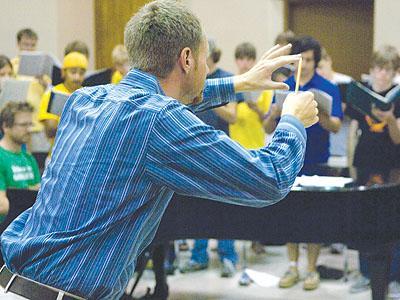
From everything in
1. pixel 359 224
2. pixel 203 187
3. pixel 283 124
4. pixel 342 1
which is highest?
pixel 342 1

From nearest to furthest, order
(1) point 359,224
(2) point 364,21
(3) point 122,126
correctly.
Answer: (3) point 122,126
(1) point 359,224
(2) point 364,21

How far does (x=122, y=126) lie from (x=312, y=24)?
327 inches

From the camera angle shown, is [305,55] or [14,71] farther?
[14,71]

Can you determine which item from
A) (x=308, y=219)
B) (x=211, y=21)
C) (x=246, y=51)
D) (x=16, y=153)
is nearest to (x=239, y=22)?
(x=211, y=21)

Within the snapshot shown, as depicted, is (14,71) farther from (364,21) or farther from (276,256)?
(364,21)

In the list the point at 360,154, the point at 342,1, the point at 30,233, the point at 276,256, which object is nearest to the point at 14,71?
the point at 276,256

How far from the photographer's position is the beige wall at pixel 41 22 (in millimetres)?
10555

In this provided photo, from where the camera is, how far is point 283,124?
1.98 meters

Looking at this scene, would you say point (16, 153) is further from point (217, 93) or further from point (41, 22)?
point (41, 22)

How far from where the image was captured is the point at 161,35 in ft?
6.39

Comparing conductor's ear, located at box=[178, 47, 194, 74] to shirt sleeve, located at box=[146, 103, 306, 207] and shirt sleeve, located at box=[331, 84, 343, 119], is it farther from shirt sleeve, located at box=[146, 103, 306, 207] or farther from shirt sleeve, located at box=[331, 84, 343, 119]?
shirt sleeve, located at box=[331, 84, 343, 119]

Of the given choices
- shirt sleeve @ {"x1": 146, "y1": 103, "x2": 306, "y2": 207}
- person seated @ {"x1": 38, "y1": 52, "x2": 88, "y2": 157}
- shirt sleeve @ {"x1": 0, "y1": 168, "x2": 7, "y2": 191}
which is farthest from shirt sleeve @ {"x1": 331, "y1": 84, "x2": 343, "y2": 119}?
shirt sleeve @ {"x1": 146, "y1": 103, "x2": 306, "y2": 207}

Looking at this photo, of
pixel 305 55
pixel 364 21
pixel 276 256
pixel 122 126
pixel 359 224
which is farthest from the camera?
pixel 364 21

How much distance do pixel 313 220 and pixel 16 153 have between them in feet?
6.18
